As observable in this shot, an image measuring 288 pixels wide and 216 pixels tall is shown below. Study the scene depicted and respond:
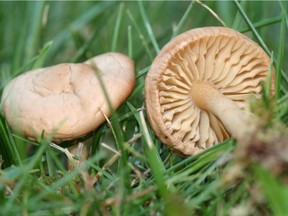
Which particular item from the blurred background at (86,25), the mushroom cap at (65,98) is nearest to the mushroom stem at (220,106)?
the mushroom cap at (65,98)

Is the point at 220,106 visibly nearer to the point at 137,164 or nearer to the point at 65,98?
the point at 137,164

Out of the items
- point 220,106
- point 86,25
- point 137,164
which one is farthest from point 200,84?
point 86,25

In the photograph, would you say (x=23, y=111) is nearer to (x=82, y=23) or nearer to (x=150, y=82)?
(x=150, y=82)

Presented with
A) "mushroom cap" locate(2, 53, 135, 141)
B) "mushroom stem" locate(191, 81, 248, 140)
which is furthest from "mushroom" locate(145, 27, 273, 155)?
"mushroom cap" locate(2, 53, 135, 141)

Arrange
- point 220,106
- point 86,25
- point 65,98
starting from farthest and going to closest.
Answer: point 86,25
point 65,98
point 220,106

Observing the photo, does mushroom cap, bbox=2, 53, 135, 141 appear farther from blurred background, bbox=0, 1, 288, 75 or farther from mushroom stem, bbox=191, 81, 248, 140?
blurred background, bbox=0, 1, 288, 75

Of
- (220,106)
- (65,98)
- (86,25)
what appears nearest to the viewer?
(220,106)

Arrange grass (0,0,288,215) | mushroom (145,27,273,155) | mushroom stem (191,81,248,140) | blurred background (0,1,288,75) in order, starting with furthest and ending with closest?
1. blurred background (0,1,288,75)
2. mushroom (145,27,273,155)
3. mushroom stem (191,81,248,140)
4. grass (0,0,288,215)
